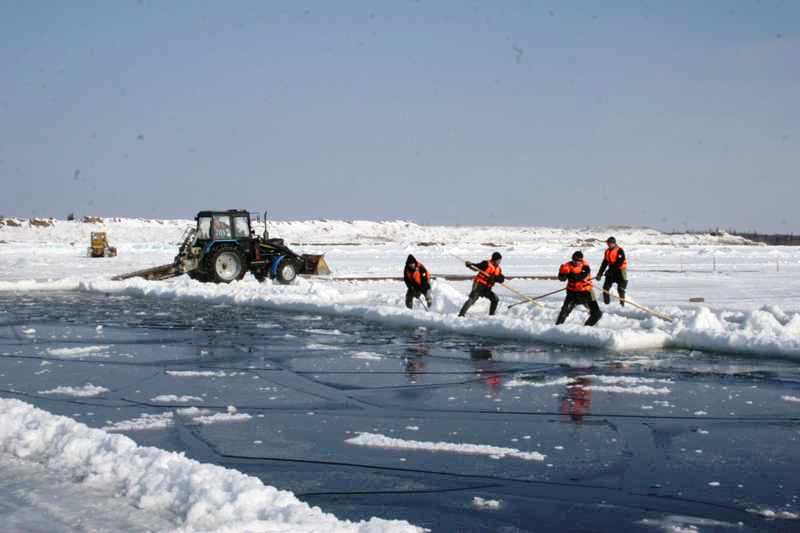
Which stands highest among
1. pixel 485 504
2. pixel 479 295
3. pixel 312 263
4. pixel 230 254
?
pixel 230 254

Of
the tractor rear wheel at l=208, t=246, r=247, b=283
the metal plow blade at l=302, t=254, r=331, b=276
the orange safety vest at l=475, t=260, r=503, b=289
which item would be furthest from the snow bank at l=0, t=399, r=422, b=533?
the metal plow blade at l=302, t=254, r=331, b=276

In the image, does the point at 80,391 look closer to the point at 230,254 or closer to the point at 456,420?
the point at 456,420

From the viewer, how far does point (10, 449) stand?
6754 mm

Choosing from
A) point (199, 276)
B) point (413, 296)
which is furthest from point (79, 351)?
point (199, 276)

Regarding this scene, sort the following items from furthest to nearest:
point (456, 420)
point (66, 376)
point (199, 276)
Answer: point (199, 276)
point (66, 376)
point (456, 420)

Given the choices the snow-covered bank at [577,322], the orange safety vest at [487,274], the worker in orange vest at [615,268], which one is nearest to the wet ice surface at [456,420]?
the snow-covered bank at [577,322]

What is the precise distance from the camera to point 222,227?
26.6m

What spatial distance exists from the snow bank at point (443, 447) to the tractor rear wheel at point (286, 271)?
19.5 meters

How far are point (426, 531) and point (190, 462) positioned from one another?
68.6 inches

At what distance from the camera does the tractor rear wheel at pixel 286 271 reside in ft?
87.9

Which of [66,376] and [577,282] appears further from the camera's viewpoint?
[577,282]

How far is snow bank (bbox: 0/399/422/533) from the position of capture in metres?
4.92

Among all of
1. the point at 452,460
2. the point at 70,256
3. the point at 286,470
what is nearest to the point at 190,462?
the point at 286,470

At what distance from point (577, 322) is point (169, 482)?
37.9 ft
